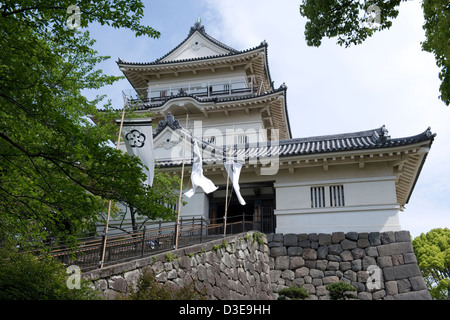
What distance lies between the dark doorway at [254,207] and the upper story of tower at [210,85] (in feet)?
19.5

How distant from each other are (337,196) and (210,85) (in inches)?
523

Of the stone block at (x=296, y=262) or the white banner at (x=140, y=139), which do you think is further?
the stone block at (x=296, y=262)

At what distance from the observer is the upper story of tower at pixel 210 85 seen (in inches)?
884

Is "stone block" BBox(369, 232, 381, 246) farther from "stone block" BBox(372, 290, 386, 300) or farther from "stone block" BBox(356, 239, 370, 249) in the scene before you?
"stone block" BBox(372, 290, 386, 300)

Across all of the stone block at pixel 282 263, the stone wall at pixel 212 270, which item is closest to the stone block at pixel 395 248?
the stone block at pixel 282 263

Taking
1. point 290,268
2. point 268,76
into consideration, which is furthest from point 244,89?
point 290,268

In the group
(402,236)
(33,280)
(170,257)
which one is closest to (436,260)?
(402,236)

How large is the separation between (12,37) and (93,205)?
9.05ft

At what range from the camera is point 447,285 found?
2572cm

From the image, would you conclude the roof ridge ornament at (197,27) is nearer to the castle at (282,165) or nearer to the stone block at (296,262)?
the castle at (282,165)

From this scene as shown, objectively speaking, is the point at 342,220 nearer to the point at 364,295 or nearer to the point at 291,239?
the point at 291,239

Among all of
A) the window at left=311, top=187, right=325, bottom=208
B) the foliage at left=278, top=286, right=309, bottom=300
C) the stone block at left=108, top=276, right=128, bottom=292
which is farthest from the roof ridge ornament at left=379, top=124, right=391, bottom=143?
the stone block at left=108, top=276, right=128, bottom=292

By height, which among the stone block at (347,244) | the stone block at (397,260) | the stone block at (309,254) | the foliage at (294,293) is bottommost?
the foliage at (294,293)
